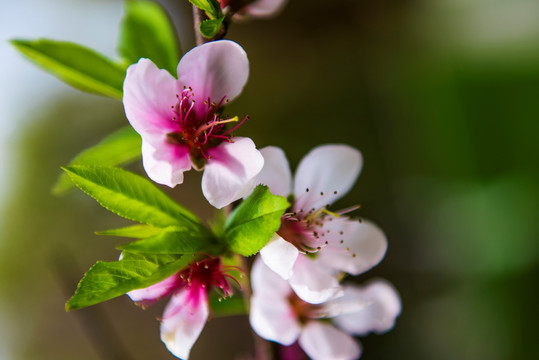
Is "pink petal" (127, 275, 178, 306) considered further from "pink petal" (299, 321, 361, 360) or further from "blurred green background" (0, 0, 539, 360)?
"blurred green background" (0, 0, 539, 360)

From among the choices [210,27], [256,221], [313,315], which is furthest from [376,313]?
[210,27]

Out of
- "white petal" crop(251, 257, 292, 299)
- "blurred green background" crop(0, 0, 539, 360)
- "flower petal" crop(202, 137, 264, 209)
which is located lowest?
"blurred green background" crop(0, 0, 539, 360)

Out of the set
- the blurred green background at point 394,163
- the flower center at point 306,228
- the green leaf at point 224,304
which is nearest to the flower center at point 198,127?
the flower center at point 306,228

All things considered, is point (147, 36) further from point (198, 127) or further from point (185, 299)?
point (185, 299)

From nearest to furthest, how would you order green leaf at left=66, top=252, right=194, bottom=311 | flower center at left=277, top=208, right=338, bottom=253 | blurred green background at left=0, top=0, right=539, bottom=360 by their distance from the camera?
green leaf at left=66, top=252, right=194, bottom=311 → flower center at left=277, top=208, right=338, bottom=253 → blurred green background at left=0, top=0, right=539, bottom=360

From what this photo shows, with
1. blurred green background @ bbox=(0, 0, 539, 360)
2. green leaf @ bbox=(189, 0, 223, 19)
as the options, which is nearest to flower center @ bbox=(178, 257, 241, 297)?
green leaf @ bbox=(189, 0, 223, 19)

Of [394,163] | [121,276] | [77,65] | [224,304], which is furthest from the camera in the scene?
[394,163]
